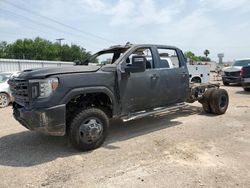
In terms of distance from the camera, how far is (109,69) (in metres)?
5.39

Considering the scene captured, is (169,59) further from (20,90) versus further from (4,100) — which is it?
(4,100)

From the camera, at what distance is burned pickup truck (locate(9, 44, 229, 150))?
460 centimetres

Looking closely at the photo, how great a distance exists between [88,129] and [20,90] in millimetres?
1440

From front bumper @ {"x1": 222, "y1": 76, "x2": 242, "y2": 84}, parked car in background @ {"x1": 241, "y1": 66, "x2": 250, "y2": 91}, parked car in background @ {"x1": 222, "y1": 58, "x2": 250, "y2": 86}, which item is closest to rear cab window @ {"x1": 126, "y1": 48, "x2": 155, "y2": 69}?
parked car in background @ {"x1": 241, "y1": 66, "x2": 250, "y2": 91}

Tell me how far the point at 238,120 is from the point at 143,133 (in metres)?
2.96

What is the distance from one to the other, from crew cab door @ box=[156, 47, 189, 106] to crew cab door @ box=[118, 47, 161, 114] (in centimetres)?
20

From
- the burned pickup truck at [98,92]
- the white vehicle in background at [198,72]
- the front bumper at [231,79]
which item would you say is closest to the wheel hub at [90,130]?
the burned pickup truck at [98,92]

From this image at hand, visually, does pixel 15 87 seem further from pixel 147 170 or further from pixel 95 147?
pixel 147 170

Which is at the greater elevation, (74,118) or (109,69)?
(109,69)

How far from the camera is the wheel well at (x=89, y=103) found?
5.16 metres

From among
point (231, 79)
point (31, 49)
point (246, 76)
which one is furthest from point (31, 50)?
point (246, 76)

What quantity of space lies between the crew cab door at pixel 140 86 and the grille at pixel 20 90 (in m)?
1.79

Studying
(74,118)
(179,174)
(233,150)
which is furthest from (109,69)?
(233,150)

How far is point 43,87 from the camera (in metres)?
4.57
